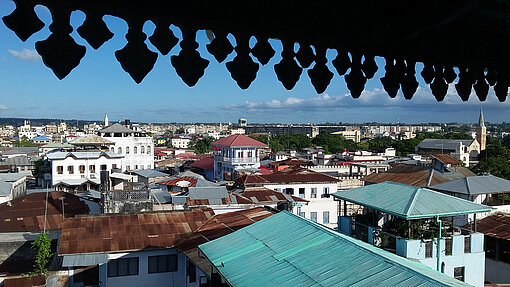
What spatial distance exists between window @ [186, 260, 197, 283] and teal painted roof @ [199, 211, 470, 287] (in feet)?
7.65

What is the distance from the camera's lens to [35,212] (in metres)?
20.7

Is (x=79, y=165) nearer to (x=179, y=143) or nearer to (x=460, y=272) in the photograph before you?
(x=460, y=272)

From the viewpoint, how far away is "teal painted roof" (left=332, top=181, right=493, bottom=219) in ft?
38.9

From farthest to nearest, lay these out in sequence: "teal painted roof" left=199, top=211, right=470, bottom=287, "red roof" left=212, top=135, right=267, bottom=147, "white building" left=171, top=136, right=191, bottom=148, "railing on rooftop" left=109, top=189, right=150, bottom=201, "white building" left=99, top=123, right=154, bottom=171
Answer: "white building" left=171, top=136, right=191, bottom=148
"white building" left=99, top=123, right=154, bottom=171
"red roof" left=212, top=135, right=267, bottom=147
"railing on rooftop" left=109, top=189, right=150, bottom=201
"teal painted roof" left=199, top=211, right=470, bottom=287

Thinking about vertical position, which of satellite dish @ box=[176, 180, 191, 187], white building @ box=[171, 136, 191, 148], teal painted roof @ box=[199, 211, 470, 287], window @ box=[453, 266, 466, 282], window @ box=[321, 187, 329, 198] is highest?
teal painted roof @ box=[199, 211, 470, 287]

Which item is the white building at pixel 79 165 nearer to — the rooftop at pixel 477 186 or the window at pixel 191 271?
the window at pixel 191 271

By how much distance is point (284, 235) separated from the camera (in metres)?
9.88

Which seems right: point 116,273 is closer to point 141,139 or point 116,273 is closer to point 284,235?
point 284,235

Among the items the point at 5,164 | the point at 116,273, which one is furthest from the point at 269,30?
the point at 5,164

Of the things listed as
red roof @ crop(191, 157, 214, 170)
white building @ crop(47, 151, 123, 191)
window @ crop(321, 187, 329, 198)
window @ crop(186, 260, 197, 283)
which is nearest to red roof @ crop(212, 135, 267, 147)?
red roof @ crop(191, 157, 214, 170)

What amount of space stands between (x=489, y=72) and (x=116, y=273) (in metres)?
12.0

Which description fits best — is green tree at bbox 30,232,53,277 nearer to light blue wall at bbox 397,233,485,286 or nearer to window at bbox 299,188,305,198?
light blue wall at bbox 397,233,485,286

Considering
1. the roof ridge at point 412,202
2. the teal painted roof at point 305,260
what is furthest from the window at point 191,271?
the roof ridge at point 412,202

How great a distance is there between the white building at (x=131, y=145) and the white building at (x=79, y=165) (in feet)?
27.1
